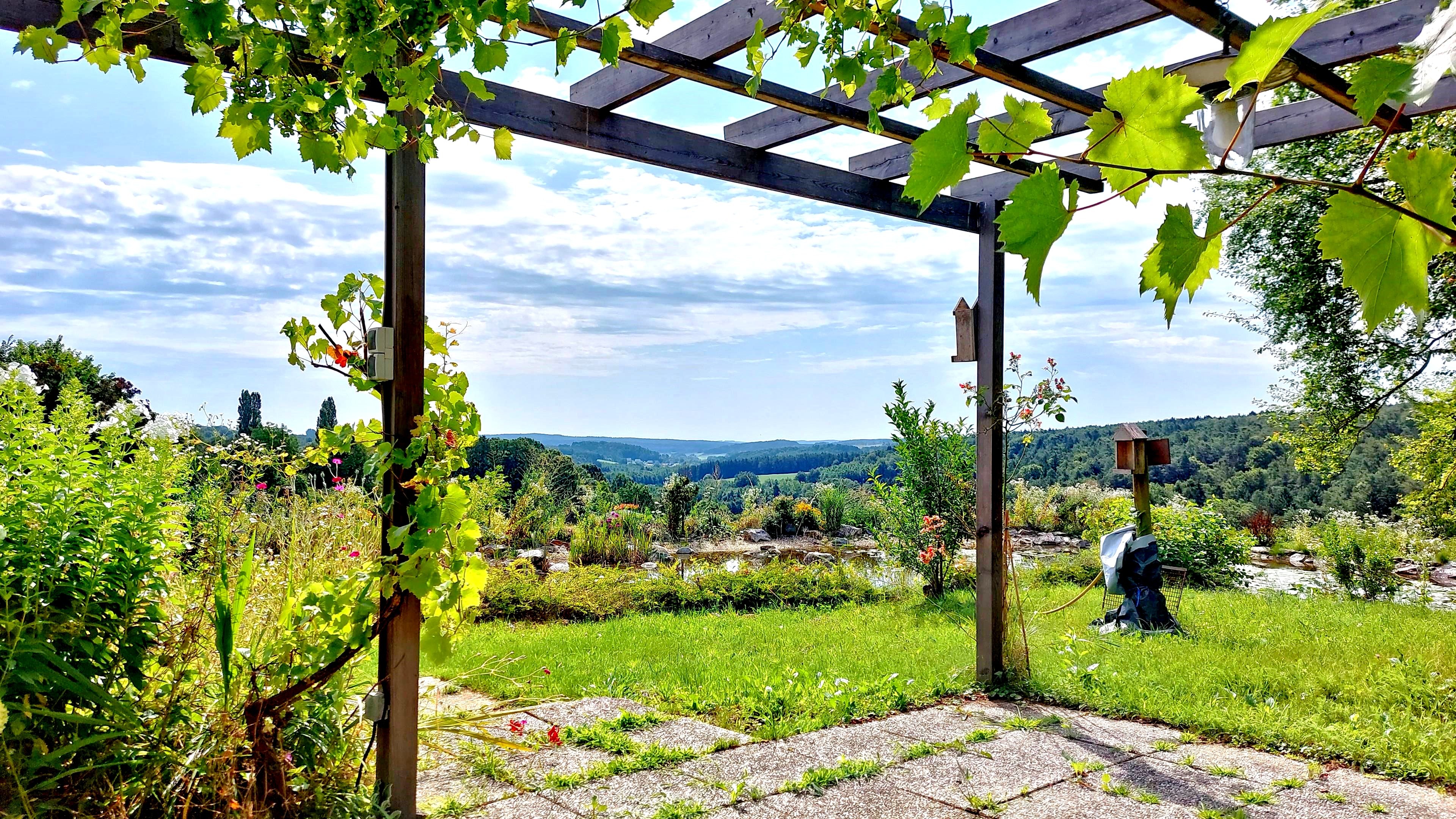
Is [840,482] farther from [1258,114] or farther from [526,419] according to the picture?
[1258,114]

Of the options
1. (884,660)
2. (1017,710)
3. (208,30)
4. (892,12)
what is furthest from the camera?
(884,660)

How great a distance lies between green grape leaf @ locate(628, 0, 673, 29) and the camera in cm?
126

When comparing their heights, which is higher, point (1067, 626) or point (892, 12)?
point (892, 12)

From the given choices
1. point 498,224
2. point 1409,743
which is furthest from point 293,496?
point 1409,743

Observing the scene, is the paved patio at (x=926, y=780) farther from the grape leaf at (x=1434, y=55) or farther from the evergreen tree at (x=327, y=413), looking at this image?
the evergreen tree at (x=327, y=413)

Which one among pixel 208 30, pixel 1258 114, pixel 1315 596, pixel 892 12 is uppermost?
pixel 1258 114

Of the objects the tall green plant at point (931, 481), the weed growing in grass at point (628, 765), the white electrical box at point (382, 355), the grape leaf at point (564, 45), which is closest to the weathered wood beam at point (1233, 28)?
the grape leaf at point (564, 45)

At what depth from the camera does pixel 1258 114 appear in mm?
3580

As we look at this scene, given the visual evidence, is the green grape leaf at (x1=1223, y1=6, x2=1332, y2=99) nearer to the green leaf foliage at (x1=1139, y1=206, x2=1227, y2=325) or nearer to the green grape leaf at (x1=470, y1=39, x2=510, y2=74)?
the green leaf foliage at (x1=1139, y1=206, x2=1227, y2=325)

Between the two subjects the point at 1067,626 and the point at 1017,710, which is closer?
the point at 1017,710

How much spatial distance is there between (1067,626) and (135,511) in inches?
210

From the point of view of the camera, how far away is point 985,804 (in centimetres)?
290

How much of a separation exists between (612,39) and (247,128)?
1.76ft

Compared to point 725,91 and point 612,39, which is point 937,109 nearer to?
point 612,39
